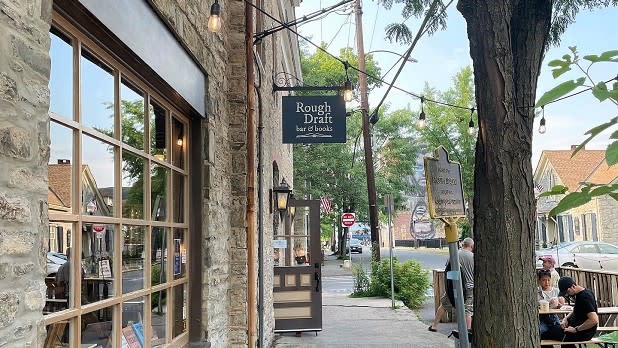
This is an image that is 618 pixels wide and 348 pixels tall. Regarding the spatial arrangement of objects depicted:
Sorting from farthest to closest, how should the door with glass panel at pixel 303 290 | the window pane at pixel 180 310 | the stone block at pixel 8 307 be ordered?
the door with glass panel at pixel 303 290 → the window pane at pixel 180 310 → the stone block at pixel 8 307

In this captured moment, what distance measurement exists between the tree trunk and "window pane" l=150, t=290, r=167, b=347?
2163mm

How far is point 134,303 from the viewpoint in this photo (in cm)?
354

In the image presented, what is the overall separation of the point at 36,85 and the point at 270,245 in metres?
A: 6.67

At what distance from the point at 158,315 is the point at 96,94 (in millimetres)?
1738

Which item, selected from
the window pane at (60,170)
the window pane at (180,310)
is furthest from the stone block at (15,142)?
the window pane at (180,310)

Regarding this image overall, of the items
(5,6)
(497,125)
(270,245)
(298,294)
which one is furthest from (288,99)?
(5,6)

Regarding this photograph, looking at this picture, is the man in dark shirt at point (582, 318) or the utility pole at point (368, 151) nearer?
the man in dark shirt at point (582, 318)

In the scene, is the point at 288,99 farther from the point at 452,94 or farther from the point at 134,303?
the point at 452,94

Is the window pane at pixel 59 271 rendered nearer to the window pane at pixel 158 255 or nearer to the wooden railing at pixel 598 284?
the window pane at pixel 158 255

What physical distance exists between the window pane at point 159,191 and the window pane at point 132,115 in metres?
0.30

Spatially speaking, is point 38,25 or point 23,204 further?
point 38,25

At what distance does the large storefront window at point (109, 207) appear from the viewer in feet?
8.59

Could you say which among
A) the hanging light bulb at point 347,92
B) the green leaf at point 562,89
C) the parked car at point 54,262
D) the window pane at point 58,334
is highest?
the hanging light bulb at point 347,92

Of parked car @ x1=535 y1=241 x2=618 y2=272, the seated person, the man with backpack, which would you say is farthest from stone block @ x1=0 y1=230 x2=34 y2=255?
parked car @ x1=535 y1=241 x2=618 y2=272
